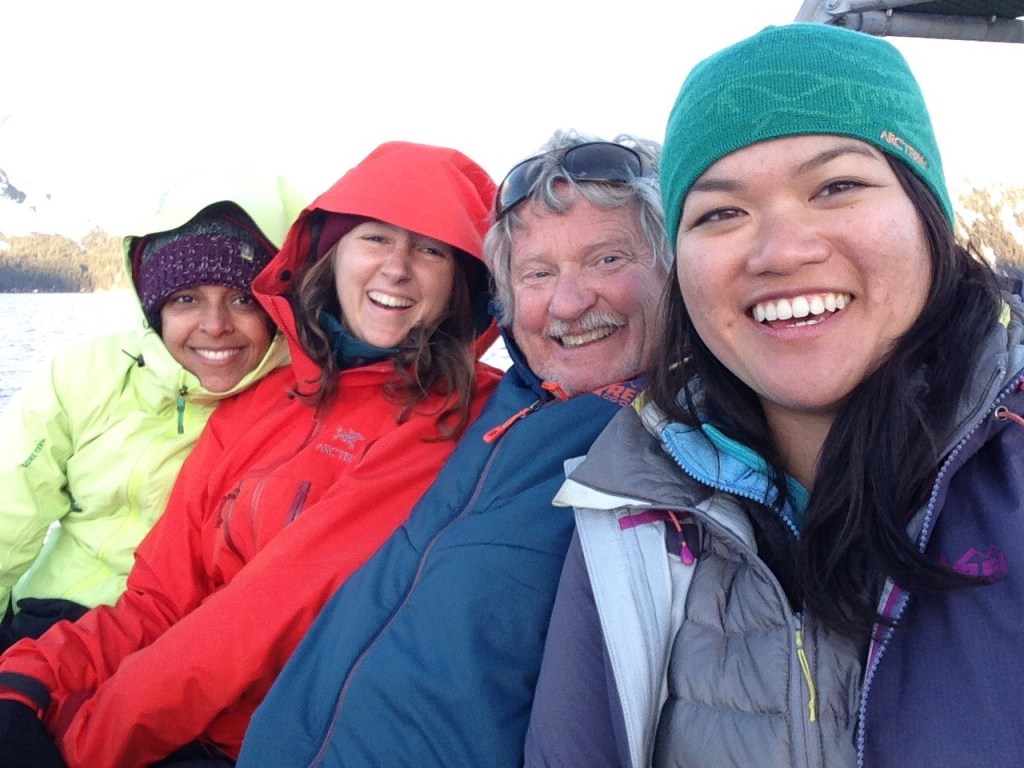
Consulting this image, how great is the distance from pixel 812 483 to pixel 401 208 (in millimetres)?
1516

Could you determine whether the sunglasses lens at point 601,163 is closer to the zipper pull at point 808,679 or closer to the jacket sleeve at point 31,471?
the zipper pull at point 808,679

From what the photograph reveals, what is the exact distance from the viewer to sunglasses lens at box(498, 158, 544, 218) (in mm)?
2092

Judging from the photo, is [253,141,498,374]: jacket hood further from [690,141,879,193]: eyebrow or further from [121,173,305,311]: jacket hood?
[690,141,879,193]: eyebrow

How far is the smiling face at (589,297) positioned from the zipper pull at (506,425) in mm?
128

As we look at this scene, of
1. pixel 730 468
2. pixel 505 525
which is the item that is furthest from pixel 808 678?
pixel 505 525

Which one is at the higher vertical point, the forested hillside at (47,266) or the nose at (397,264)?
the nose at (397,264)

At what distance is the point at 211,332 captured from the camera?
2504 millimetres

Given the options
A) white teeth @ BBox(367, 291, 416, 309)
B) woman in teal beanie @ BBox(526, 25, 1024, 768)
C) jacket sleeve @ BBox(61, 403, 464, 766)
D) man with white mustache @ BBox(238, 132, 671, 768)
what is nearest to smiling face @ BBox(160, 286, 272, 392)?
white teeth @ BBox(367, 291, 416, 309)

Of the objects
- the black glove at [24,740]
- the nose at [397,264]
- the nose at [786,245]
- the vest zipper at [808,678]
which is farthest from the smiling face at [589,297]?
the black glove at [24,740]

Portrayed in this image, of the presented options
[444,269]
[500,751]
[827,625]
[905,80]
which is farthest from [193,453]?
[905,80]

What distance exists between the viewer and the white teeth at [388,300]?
2.38 meters

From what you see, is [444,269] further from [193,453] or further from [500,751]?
[500,751]

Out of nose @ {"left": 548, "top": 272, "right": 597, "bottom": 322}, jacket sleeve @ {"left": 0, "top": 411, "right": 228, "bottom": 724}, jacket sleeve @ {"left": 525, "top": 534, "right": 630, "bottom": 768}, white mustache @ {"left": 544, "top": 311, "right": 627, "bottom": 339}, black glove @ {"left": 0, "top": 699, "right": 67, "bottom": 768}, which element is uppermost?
nose @ {"left": 548, "top": 272, "right": 597, "bottom": 322}

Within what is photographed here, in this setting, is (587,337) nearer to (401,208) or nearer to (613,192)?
(613,192)
